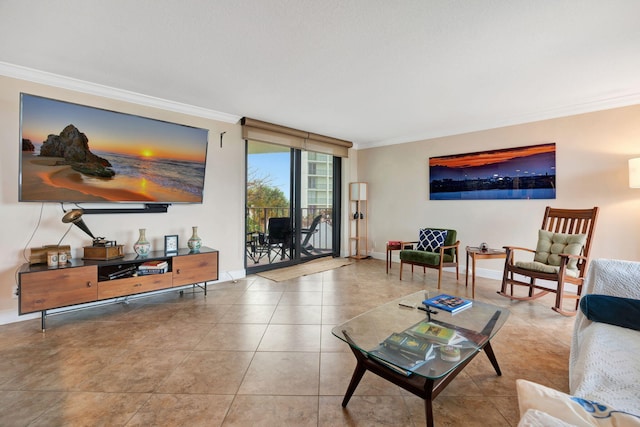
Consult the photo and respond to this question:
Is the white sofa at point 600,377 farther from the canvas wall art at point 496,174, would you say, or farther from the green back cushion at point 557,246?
the canvas wall art at point 496,174

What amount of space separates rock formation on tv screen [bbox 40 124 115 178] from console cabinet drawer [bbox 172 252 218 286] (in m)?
1.18

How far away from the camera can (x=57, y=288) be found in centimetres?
246

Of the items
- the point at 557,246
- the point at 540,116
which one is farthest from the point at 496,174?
the point at 557,246

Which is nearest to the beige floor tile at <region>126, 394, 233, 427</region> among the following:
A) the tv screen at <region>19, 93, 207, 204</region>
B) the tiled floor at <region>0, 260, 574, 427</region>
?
the tiled floor at <region>0, 260, 574, 427</region>

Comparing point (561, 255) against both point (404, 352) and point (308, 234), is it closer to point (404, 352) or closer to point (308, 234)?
point (404, 352)

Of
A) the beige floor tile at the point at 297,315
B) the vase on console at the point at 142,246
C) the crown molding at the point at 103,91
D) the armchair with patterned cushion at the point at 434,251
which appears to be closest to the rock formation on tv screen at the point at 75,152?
the crown molding at the point at 103,91

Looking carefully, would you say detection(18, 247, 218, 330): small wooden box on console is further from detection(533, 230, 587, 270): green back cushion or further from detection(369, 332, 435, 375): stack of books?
detection(533, 230, 587, 270): green back cushion

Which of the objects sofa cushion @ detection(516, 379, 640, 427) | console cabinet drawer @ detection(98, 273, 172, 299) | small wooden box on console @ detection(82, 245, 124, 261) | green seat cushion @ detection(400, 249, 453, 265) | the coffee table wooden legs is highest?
small wooden box on console @ detection(82, 245, 124, 261)

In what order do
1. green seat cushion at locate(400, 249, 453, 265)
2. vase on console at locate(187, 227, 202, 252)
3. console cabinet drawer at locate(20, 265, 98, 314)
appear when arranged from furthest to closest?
green seat cushion at locate(400, 249, 453, 265) → vase on console at locate(187, 227, 202, 252) → console cabinet drawer at locate(20, 265, 98, 314)

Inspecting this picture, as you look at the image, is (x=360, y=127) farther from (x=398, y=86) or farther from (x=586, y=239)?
(x=586, y=239)

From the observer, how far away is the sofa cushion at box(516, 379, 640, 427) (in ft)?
2.38

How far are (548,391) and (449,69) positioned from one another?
261 centimetres

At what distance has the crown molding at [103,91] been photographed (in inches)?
103

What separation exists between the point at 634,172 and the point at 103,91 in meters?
5.60
